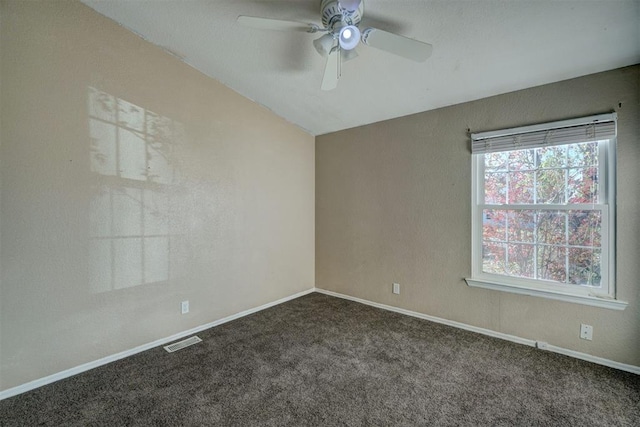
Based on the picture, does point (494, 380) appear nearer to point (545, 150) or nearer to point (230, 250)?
point (545, 150)

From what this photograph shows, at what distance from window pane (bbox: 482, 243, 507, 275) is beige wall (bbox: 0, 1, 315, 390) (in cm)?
253

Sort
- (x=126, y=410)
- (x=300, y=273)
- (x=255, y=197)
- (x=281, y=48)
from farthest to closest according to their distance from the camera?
(x=300, y=273)
(x=255, y=197)
(x=281, y=48)
(x=126, y=410)

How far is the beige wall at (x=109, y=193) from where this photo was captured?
1900 mm

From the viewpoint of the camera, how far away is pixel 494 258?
275cm

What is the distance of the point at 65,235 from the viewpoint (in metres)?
2.07

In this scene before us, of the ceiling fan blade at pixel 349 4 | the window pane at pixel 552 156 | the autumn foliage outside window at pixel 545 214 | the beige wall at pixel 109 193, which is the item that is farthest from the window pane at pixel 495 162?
the beige wall at pixel 109 193

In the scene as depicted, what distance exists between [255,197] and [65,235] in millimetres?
1760

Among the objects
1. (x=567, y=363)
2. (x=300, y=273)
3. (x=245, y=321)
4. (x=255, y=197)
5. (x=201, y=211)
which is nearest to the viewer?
(x=567, y=363)

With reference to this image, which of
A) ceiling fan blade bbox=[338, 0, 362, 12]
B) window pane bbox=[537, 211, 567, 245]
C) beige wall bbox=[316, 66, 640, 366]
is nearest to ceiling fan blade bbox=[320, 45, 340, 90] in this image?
ceiling fan blade bbox=[338, 0, 362, 12]

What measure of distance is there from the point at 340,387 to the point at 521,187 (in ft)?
7.80

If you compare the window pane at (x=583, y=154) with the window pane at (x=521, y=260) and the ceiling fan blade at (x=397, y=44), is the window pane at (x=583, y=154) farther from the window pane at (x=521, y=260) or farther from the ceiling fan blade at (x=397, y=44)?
the ceiling fan blade at (x=397, y=44)

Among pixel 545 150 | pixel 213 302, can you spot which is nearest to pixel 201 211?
pixel 213 302

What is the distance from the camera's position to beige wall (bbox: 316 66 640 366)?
2127 millimetres

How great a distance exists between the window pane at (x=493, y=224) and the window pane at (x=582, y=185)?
1.70ft
